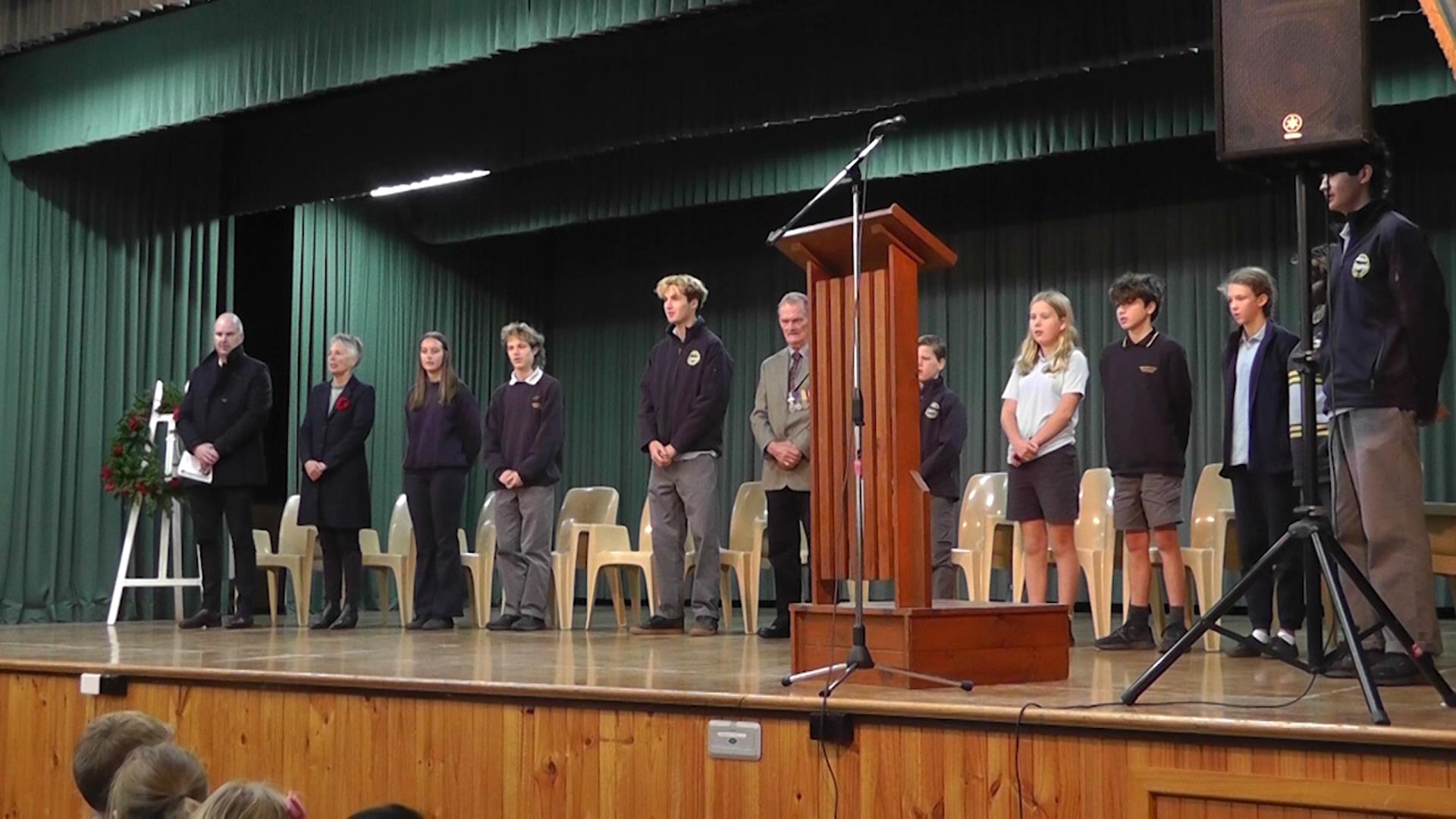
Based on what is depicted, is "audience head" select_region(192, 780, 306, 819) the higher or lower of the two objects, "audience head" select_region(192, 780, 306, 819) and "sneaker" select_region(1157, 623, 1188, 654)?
the higher

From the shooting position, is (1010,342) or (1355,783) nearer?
(1355,783)

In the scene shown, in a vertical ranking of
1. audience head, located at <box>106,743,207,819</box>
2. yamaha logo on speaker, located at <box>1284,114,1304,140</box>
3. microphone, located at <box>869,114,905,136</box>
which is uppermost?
microphone, located at <box>869,114,905,136</box>

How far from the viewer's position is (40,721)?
4.79 metres

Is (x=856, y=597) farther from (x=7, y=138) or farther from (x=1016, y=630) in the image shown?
(x=7, y=138)

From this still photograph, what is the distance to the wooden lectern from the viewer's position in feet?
12.4

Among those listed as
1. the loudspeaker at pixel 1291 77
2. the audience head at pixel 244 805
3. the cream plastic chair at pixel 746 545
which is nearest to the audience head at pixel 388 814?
the audience head at pixel 244 805

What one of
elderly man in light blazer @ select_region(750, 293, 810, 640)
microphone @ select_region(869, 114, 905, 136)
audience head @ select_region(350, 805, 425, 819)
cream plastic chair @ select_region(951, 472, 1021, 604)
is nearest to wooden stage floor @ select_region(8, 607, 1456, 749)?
elderly man in light blazer @ select_region(750, 293, 810, 640)

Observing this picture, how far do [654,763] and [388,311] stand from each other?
8.65 metres

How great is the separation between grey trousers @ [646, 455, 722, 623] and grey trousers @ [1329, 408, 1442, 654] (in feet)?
10.7

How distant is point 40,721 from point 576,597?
7472 mm

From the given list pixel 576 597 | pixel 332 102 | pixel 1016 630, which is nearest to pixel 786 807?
pixel 1016 630

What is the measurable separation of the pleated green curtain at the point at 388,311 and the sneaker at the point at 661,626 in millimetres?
4500

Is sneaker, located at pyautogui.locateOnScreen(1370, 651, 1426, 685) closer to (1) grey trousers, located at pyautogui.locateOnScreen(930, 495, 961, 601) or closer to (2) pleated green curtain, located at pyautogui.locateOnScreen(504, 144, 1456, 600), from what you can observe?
(1) grey trousers, located at pyautogui.locateOnScreen(930, 495, 961, 601)

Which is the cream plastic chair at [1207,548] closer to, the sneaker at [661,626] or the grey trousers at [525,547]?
the sneaker at [661,626]
